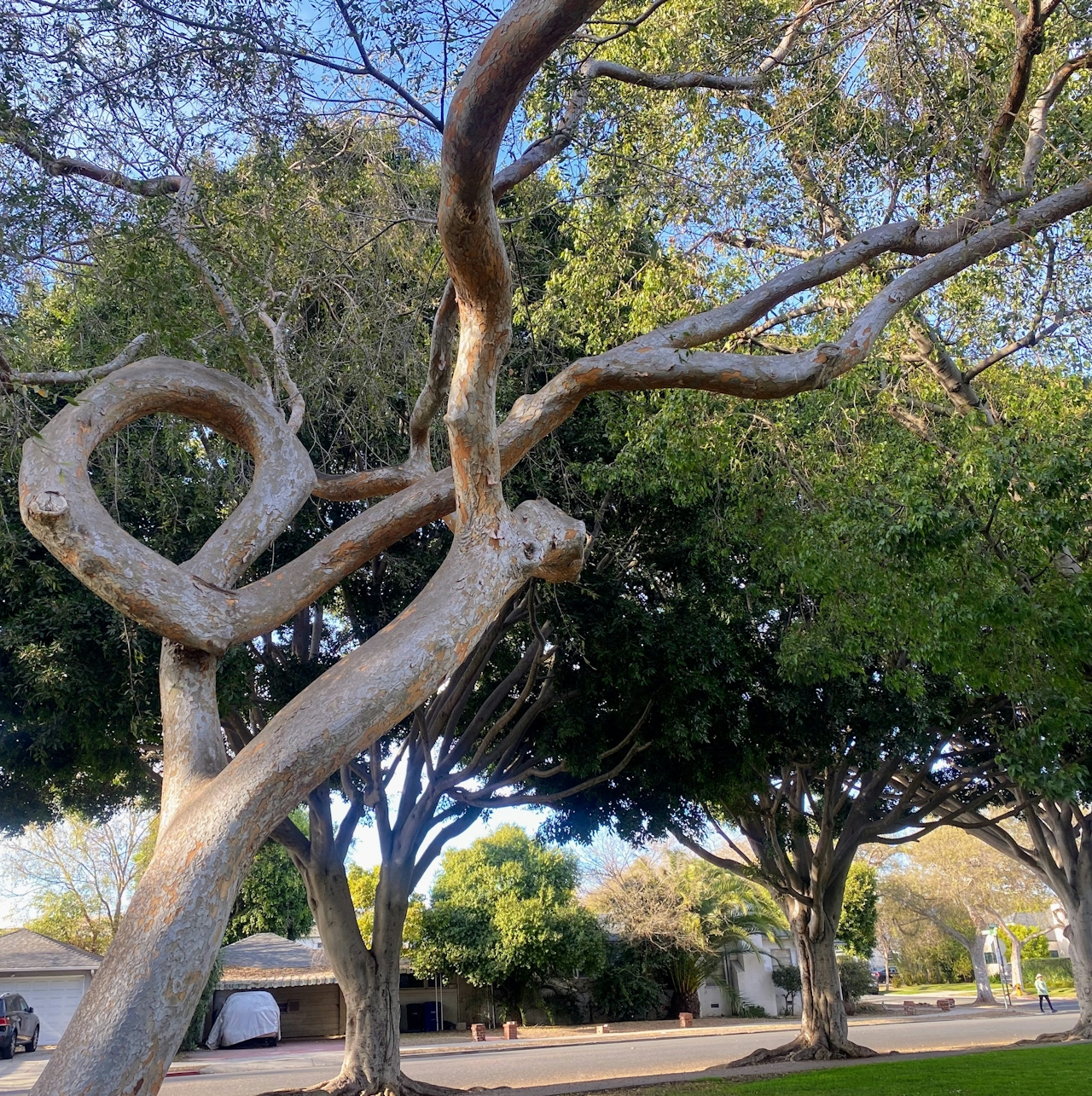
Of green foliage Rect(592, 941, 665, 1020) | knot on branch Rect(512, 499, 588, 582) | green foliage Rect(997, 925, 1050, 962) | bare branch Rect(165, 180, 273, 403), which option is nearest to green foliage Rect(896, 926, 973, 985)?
green foliage Rect(997, 925, 1050, 962)

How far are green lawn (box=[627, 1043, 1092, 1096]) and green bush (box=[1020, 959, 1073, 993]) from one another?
37.9 m

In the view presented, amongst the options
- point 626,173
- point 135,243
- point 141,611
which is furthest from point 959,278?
point 141,611

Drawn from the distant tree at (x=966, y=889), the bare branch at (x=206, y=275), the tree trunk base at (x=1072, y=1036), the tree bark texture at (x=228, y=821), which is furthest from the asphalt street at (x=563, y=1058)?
the tree bark texture at (x=228, y=821)

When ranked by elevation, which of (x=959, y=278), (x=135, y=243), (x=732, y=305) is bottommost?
(x=732, y=305)

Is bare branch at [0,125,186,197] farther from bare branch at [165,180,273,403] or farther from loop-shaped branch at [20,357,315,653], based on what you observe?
loop-shaped branch at [20,357,315,653]

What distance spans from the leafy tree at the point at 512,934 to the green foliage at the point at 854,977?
10984mm

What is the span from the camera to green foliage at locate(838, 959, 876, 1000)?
37000 mm

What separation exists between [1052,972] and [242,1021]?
129ft

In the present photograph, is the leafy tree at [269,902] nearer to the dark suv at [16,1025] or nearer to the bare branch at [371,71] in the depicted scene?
the dark suv at [16,1025]

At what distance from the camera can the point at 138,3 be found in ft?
23.7

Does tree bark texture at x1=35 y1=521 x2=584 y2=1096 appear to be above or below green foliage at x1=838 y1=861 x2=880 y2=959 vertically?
above

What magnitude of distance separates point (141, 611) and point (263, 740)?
108cm

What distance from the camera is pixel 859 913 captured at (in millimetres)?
36156

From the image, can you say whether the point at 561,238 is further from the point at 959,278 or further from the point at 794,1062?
the point at 794,1062
